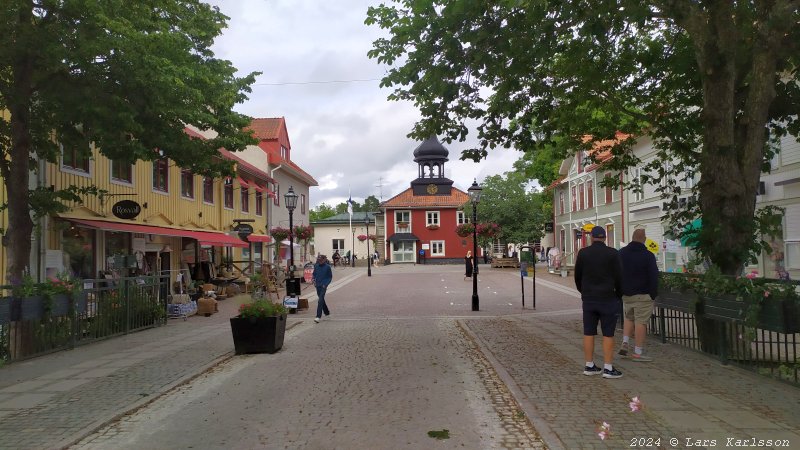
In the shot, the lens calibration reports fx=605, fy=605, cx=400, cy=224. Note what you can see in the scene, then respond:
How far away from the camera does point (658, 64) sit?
36.3ft

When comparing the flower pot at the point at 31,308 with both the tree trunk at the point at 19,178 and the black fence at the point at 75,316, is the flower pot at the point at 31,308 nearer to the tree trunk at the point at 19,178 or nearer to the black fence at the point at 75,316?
the black fence at the point at 75,316

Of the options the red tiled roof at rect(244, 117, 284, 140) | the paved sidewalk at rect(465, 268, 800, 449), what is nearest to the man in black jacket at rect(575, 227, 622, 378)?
the paved sidewalk at rect(465, 268, 800, 449)

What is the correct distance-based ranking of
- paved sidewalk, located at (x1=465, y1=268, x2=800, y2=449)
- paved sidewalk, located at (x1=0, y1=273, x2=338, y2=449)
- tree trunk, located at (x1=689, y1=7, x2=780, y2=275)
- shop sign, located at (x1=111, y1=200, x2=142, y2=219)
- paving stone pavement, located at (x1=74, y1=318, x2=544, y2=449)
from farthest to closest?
shop sign, located at (x1=111, y1=200, x2=142, y2=219) < tree trunk, located at (x1=689, y1=7, x2=780, y2=275) < paved sidewalk, located at (x1=0, y1=273, x2=338, y2=449) < paving stone pavement, located at (x1=74, y1=318, x2=544, y2=449) < paved sidewalk, located at (x1=465, y1=268, x2=800, y2=449)

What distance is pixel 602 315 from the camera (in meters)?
6.72

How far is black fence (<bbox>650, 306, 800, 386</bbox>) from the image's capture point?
6930mm

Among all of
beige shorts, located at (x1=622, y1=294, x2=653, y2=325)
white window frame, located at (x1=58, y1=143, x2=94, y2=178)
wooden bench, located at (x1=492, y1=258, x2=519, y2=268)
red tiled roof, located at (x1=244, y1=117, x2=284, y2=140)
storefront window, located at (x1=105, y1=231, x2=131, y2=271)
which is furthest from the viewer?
wooden bench, located at (x1=492, y1=258, x2=519, y2=268)

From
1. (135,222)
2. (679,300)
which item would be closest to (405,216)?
(135,222)

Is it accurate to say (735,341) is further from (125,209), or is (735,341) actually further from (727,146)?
(125,209)

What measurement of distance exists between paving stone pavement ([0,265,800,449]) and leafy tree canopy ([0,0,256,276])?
11.7 feet

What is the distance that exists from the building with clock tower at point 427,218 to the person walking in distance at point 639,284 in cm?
5180

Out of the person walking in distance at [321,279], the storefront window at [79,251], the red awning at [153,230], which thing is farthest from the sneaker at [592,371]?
the storefront window at [79,251]

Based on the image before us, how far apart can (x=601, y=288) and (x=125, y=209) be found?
13.3 m

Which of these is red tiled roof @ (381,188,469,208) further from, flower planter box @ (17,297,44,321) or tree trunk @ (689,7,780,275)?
flower planter box @ (17,297,44,321)

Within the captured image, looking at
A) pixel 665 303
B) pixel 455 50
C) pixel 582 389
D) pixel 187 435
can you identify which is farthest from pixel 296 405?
pixel 665 303
